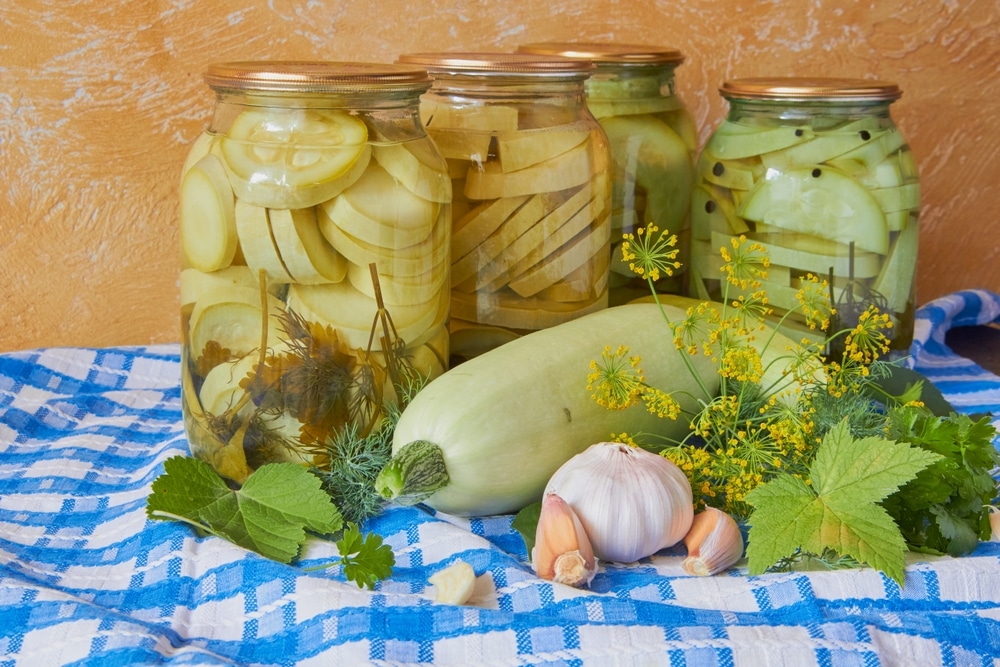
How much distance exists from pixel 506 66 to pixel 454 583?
46 centimetres

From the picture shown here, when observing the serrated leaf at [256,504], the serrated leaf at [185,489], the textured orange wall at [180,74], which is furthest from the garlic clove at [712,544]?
the textured orange wall at [180,74]

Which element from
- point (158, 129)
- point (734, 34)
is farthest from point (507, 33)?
point (158, 129)

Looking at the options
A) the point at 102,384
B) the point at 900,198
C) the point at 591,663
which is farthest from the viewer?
the point at 102,384

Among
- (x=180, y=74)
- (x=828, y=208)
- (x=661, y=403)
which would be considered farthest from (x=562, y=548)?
(x=180, y=74)

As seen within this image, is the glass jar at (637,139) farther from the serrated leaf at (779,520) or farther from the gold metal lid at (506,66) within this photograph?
the serrated leaf at (779,520)

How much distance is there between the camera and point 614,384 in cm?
84

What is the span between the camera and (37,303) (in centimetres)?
130

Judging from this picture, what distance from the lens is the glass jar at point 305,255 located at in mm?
805

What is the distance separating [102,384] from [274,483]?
441 millimetres

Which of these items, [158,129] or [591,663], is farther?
[158,129]

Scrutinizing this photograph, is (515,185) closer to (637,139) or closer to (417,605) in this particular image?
(637,139)

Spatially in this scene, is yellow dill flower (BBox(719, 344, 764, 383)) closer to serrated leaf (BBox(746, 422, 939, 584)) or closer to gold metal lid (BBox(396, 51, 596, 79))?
serrated leaf (BBox(746, 422, 939, 584))

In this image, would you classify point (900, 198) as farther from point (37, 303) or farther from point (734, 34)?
point (37, 303)

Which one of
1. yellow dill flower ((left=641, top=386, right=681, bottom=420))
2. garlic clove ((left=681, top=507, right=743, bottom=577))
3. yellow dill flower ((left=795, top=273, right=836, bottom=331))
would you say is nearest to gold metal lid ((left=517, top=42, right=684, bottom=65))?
yellow dill flower ((left=795, top=273, right=836, bottom=331))
